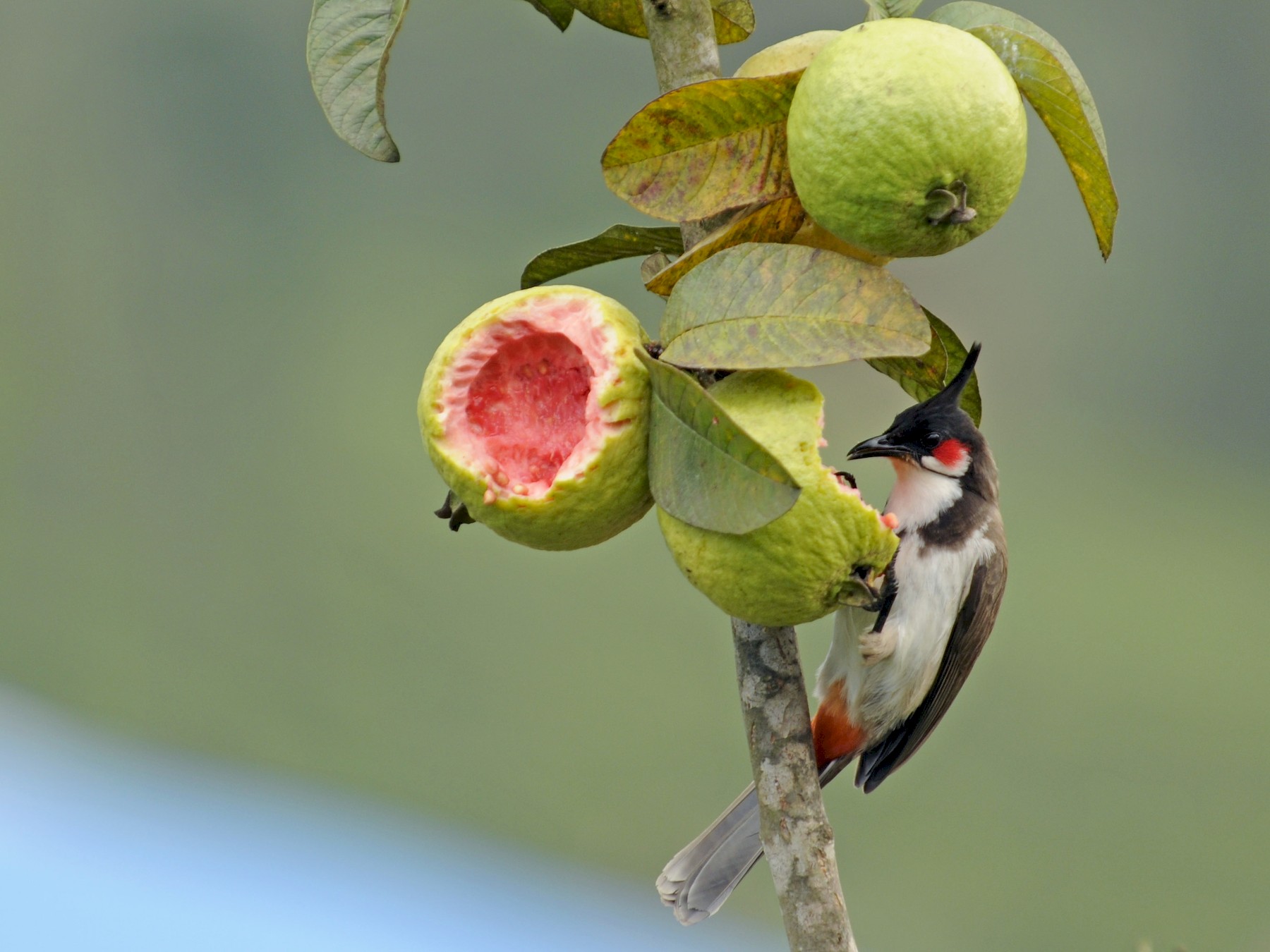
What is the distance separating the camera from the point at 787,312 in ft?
2.03

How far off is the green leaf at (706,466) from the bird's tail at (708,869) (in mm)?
Answer: 614

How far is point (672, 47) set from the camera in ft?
2.44

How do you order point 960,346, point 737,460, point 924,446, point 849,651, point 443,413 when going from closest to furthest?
point 737,460 → point 443,413 → point 960,346 → point 924,446 → point 849,651

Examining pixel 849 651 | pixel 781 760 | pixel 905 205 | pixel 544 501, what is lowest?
pixel 849 651

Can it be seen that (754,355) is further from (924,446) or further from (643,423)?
(924,446)

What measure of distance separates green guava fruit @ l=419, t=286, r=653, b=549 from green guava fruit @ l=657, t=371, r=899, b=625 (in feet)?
0.16

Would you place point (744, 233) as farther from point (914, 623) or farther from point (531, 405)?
point (914, 623)

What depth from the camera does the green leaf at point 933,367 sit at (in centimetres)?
80

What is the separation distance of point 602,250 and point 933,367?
25 cm

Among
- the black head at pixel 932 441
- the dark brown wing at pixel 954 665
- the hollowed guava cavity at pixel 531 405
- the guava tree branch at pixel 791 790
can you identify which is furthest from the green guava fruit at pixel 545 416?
the dark brown wing at pixel 954 665

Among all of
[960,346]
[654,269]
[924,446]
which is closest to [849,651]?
[924,446]

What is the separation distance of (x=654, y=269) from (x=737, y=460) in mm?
252

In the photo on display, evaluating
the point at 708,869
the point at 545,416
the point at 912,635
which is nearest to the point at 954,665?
the point at 912,635

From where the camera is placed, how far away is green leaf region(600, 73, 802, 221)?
26.0 inches
